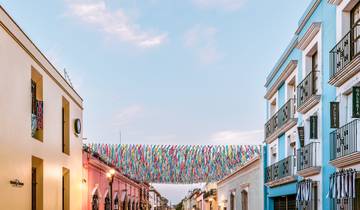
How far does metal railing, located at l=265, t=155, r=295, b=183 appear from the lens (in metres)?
20.6

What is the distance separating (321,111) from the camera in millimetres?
15852

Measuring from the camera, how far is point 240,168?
3175cm

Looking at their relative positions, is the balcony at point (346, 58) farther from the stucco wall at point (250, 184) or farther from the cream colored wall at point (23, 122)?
the stucco wall at point (250, 184)

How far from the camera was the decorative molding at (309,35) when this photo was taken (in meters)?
15.9

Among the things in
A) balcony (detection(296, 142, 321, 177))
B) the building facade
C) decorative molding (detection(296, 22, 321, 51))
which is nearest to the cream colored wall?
balcony (detection(296, 142, 321, 177))

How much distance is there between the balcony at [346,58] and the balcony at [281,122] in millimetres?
5853

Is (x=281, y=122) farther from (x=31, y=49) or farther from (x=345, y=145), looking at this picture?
(x=31, y=49)

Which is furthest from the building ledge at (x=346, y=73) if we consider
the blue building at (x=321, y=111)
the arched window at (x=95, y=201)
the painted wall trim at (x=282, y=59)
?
the arched window at (x=95, y=201)

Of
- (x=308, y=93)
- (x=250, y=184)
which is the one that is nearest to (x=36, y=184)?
(x=308, y=93)

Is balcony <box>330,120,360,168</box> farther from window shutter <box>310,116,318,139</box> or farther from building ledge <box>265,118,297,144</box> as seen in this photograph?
building ledge <box>265,118,297,144</box>

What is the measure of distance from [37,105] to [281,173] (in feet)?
37.1

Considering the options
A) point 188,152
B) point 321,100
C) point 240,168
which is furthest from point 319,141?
point 188,152

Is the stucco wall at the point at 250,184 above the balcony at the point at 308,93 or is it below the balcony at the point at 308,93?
below

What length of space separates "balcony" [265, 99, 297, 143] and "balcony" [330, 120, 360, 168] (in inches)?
219
